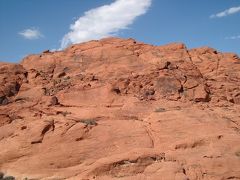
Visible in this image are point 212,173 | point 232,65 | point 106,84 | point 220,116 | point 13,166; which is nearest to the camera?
point 212,173

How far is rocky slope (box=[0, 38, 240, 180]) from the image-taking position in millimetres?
22328

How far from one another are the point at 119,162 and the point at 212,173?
4860mm

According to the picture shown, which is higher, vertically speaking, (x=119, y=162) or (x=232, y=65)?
(x=232, y=65)

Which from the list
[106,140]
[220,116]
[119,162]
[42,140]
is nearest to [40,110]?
[42,140]

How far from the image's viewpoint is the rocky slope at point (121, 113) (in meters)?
22.3

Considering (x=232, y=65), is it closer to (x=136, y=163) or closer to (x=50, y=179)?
(x=136, y=163)

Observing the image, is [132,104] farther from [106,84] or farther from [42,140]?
[42,140]

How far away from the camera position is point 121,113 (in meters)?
27.4

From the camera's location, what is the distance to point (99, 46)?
35688mm

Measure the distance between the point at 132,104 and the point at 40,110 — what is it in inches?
246

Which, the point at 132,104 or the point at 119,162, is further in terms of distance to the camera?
the point at 132,104

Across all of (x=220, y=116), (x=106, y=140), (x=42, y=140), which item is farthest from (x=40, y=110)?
(x=220, y=116)

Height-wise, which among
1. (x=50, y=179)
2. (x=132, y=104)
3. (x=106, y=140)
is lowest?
(x=50, y=179)

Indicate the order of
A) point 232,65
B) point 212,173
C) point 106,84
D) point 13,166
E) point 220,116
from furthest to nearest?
point 232,65 < point 106,84 < point 220,116 < point 13,166 < point 212,173
